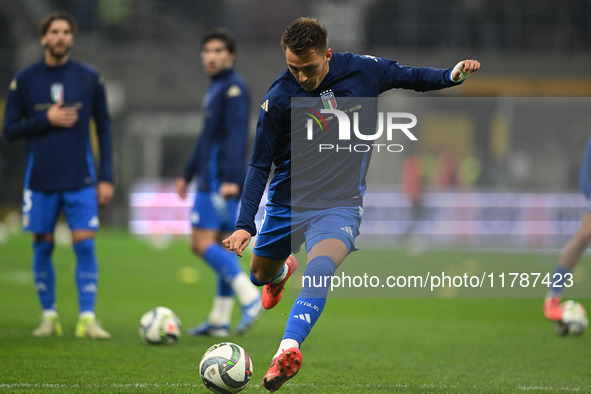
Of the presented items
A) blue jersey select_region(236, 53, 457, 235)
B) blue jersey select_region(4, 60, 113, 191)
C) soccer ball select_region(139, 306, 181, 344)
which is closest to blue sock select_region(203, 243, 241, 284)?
soccer ball select_region(139, 306, 181, 344)

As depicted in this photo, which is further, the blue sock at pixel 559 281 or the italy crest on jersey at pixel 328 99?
the blue sock at pixel 559 281

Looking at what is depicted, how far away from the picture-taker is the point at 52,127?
676 cm

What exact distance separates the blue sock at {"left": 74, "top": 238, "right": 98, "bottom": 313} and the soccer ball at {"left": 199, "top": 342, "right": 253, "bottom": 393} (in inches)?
92.2

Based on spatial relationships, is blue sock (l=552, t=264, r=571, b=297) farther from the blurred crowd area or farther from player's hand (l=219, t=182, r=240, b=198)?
the blurred crowd area

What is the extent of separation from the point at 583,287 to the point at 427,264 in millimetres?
2842

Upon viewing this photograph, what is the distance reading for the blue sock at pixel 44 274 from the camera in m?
6.86

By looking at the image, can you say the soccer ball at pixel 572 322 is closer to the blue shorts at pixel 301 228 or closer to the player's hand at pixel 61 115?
the blue shorts at pixel 301 228

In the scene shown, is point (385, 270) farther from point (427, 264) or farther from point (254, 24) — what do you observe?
point (254, 24)

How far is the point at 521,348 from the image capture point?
22.3 feet

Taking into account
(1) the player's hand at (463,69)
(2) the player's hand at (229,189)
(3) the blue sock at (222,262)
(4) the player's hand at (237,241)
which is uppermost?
(1) the player's hand at (463,69)

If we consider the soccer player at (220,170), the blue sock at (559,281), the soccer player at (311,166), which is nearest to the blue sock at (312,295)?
the soccer player at (311,166)

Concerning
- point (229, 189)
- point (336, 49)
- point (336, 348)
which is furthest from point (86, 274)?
point (336, 49)

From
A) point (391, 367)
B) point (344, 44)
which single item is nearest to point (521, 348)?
point (391, 367)

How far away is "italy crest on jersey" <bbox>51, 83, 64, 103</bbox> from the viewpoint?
22.4ft
